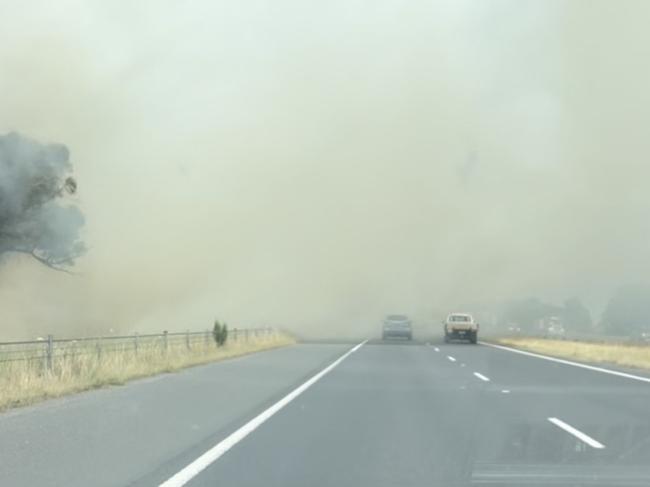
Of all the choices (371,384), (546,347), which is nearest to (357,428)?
(371,384)

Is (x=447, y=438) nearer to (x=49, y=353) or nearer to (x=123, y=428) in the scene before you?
(x=123, y=428)

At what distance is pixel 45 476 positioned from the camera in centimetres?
764

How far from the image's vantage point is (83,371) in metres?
17.3

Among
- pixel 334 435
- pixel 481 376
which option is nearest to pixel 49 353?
pixel 334 435

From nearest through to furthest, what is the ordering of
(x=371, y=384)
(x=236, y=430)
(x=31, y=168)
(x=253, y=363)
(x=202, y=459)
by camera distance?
1. (x=202, y=459)
2. (x=236, y=430)
3. (x=371, y=384)
4. (x=253, y=363)
5. (x=31, y=168)

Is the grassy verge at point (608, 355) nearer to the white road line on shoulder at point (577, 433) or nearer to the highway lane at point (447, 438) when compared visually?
the highway lane at point (447, 438)

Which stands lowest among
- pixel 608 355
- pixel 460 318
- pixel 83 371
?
pixel 83 371

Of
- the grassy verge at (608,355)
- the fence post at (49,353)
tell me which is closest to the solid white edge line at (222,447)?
the fence post at (49,353)

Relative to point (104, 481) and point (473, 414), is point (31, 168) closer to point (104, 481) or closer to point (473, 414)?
point (473, 414)

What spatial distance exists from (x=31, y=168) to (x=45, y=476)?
36.3 m

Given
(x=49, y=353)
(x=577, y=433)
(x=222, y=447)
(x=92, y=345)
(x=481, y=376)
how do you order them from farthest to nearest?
(x=92, y=345) < (x=481, y=376) < (x=49, y=353) < (x=577, y=433) < (x=222, y=447)

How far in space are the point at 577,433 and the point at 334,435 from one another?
2.99 metres

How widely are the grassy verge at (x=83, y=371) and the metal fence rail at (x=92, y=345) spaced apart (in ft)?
0.36

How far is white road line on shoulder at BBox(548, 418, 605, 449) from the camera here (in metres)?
9.66
